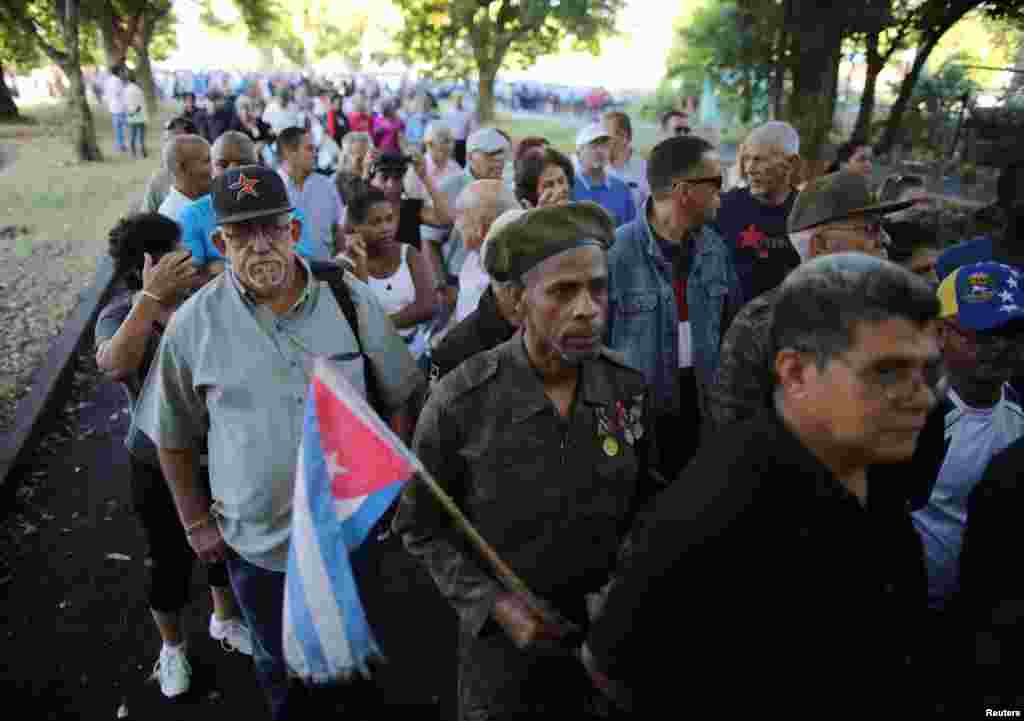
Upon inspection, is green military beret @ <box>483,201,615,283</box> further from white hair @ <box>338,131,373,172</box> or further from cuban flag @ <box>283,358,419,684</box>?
white hair @ <box>338,131,373,172</box>

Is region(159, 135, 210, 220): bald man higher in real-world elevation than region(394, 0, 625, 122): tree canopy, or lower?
lower

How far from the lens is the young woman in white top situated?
4.48 meters

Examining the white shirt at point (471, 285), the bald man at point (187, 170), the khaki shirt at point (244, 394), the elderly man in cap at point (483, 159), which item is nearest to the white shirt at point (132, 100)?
the elderly man in cap at point (483, 159)

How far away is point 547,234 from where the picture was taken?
2.26m

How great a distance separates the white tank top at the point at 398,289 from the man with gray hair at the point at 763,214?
1.88m

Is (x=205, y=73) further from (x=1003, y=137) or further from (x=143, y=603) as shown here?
(x=143, y=603)

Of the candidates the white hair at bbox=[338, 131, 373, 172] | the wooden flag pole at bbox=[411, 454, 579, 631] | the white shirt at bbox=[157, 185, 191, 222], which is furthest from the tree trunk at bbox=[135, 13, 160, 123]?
the wooden flag pole at bbox=[411, 454, 579, 631]

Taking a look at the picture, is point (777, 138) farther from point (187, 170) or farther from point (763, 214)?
point (187, 170)

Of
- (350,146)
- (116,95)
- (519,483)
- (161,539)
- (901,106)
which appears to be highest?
(116,95)

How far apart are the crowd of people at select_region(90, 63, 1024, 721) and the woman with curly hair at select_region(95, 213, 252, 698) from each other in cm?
1

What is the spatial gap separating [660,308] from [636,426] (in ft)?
4.11

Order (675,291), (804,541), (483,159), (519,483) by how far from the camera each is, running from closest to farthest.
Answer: (804,541)
(519,483)
(675,291)
(483,159)

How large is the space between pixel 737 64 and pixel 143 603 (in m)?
17.2

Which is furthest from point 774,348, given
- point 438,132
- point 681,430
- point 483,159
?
point 438,132
